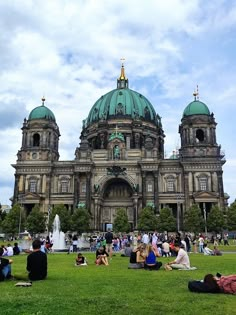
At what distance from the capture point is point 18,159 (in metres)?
80.9

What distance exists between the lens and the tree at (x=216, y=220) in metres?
66.1

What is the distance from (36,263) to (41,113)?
248 feet

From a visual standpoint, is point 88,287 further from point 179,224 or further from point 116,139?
point 116,139

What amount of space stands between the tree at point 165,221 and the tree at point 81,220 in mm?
13464

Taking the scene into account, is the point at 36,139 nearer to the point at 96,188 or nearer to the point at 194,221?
the point at 96,188

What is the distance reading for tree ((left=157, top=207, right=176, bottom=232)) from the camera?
67.5 metres

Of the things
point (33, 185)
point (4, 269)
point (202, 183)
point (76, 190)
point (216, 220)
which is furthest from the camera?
point (33, 185)

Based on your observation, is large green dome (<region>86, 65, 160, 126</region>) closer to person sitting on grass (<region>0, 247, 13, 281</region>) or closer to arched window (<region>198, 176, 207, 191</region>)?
arched window (<region>198, 176, 207, 191</region>)

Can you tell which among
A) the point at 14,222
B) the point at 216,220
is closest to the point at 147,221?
the point at 216,220

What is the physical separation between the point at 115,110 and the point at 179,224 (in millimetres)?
32873

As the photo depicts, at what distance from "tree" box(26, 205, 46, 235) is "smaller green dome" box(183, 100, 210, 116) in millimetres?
38961

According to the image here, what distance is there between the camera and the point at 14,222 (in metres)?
68.7

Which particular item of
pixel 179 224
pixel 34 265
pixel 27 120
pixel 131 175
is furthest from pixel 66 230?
pixel 34 265

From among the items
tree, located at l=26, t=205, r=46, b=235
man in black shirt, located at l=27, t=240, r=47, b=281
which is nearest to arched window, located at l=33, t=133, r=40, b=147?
tree, located at l=26, t=205, r=46, b=235
